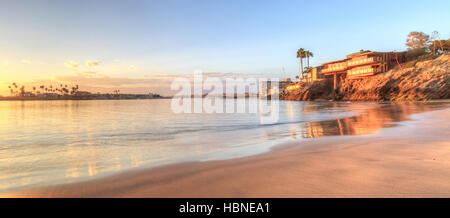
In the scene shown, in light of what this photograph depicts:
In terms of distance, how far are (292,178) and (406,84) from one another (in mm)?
54436

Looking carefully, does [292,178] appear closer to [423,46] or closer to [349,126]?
[349,126]

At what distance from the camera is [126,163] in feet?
19.6

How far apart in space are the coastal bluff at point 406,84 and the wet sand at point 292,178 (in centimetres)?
4811

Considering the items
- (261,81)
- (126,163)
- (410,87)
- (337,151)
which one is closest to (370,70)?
(410,87)

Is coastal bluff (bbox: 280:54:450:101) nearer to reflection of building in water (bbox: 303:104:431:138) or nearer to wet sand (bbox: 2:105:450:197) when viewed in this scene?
reflection of building in water (bbox: 303:104:431:138)

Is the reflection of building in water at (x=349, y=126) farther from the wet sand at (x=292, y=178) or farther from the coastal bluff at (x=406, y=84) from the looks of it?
the coastal bluff at (x=406, y=84)

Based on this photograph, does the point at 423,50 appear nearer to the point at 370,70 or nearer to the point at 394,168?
the point at 370,70

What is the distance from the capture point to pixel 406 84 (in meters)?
45.9

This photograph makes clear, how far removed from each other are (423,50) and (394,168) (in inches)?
2891

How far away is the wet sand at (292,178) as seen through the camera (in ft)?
11.5

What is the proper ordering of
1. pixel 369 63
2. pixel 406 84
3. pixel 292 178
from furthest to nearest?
pixel 369 63, pixel 406 84, pixel 292 178

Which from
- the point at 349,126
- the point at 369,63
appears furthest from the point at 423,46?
the point at 349,126

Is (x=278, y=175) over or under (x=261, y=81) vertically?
under

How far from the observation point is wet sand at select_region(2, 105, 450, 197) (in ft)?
11.5
